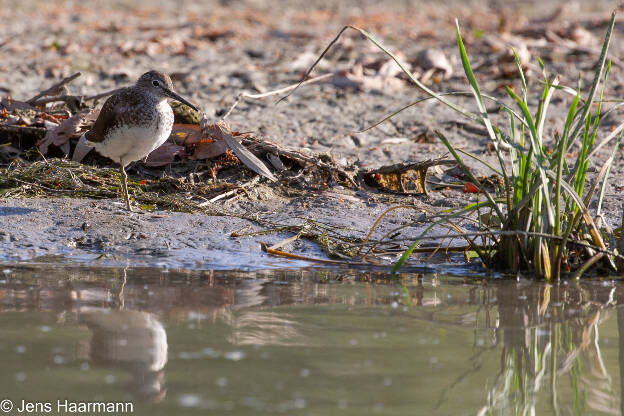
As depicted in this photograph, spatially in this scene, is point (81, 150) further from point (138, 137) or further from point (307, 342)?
point (307, 342)

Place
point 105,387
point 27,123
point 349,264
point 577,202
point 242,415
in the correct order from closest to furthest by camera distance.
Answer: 1. point 242,415
2. point 105,387
3. point 577,202
4. point 349,264
5. point 27,123

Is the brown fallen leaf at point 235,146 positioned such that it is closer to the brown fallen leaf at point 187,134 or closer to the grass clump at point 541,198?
the brown fallen leaf at point 187,134

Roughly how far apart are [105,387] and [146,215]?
101 inches

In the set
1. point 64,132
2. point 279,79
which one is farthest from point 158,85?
point 279,79

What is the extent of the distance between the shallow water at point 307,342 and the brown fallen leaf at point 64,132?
1766 millimetres

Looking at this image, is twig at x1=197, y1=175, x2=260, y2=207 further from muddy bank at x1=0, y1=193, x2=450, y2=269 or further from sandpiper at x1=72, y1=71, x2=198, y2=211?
sandpiper at x1=72, y1=71, x2=198, y2=211

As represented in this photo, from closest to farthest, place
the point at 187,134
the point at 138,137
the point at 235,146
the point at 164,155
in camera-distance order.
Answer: the point at 138,137
the point at 235,146
the point at 164,155
the point at 187,134

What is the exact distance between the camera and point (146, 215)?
17.4 ft

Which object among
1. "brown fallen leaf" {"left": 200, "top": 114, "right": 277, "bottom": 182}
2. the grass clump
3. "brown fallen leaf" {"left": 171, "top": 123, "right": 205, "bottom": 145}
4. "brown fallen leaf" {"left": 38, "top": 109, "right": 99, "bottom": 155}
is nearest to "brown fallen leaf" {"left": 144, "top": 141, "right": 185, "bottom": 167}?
"brown fallen leaf" {"left": 171, "top": 123, "right": 205, "bottom": 145}

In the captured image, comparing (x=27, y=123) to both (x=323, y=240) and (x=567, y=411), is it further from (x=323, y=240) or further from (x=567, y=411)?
(x=567, y=411)

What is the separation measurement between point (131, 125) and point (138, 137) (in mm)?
97

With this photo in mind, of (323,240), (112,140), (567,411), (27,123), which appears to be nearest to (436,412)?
(567,411)

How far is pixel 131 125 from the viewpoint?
5.39 metres

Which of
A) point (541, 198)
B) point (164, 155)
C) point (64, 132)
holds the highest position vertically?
point (64, 132)
